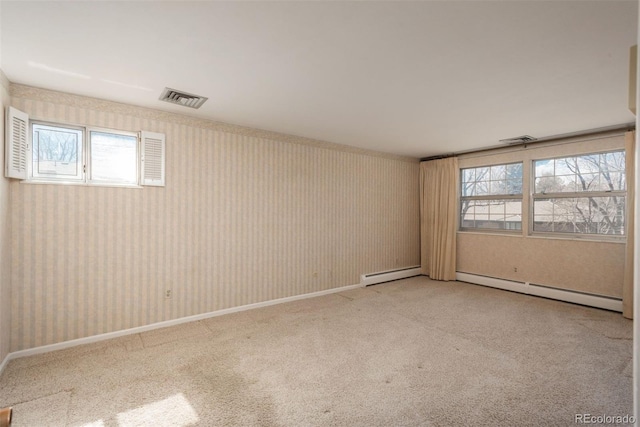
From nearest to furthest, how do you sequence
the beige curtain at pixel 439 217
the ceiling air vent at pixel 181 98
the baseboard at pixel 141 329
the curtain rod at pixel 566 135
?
the baseboard at pixel 141 329 → the ceiling air vent at pixel 181 98 → the curtain rod at pixel 566 135 → the beige curtain at pixel 439 217

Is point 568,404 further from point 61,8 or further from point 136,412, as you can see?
point 61,8

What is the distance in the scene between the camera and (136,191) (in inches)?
123

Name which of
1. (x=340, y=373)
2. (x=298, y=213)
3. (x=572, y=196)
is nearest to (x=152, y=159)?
(x=298, y=213)

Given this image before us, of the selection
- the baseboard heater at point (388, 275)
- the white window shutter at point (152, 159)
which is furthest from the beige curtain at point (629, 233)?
the white window shutter at point (152, 159)

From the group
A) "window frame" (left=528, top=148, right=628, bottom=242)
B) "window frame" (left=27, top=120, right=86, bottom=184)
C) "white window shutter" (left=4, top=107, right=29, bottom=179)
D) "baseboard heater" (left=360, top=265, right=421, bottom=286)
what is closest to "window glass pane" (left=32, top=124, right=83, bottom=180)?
"window frame" (left=27, top=120, right=86, bottom=184)

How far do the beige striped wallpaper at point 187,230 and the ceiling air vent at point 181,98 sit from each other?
42cm

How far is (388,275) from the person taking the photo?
5.38 m

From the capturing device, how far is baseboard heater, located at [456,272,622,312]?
12.5 ft

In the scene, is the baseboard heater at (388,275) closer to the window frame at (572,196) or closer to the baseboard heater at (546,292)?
the baseboard heater at (546,292)

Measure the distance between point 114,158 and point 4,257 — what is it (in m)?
1.23

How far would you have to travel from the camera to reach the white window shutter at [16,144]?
240cm

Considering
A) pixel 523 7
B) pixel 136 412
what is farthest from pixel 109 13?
pixel 136 412

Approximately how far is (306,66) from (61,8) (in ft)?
4.84

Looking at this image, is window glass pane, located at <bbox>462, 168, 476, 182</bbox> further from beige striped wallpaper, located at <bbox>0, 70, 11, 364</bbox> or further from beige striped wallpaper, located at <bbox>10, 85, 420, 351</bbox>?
beige striped wallpaper, located at <bbox>0, 70, 11, 364</bbox>
